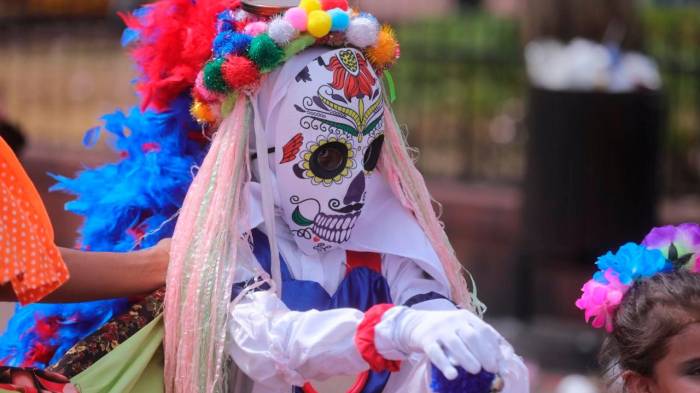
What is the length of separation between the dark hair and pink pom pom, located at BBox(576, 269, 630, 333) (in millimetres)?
19

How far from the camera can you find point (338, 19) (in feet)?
11.1

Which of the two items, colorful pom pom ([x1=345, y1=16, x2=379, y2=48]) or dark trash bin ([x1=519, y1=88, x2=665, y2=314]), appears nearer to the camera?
colorful pom pom ([x1=345, y1=16, x2=379, y2=48])

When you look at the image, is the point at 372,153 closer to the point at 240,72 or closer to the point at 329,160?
the point at 329,160

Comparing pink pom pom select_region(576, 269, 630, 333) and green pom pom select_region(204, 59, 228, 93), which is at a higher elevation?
green pom pom select_region(204, 59, 228, 93)

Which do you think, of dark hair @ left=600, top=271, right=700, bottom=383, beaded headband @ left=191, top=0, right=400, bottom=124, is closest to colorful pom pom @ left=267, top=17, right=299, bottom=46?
beaded headband @ left=191, top=0, right=400, bottom=124

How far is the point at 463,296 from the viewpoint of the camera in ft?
11.8

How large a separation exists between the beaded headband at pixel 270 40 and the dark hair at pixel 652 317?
2.79ft

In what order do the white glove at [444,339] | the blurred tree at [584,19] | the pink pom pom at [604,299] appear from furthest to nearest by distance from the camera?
the blurred tree at [584,19] < the pink pom pom at [604,299] < the white glove at [444,339]

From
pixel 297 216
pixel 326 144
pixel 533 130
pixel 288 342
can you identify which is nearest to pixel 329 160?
pixel 326 144

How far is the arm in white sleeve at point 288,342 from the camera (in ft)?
10.1

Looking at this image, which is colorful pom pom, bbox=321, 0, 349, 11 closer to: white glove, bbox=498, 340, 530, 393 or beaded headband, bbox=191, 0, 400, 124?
beaded headband, bbox=191, 0, 400, 124

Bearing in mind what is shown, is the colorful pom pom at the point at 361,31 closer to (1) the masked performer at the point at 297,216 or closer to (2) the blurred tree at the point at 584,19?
(1) the masked performer at the point at 297,216

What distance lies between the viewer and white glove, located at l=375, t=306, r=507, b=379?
2.85 meters

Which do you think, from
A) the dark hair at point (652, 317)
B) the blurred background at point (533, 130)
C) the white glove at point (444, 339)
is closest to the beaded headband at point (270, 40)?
the white glove at point (444, 339)
